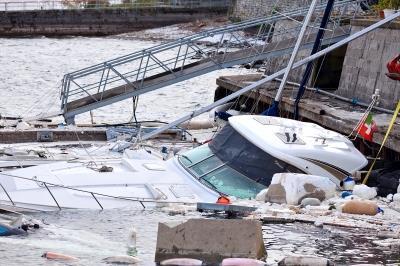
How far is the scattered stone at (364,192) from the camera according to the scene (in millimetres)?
20500

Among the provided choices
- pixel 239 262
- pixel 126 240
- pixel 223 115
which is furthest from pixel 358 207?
pixel 223 115

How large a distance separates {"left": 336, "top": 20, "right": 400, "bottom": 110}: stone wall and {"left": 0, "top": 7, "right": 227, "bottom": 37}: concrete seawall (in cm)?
6474

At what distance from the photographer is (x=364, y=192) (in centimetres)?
2062

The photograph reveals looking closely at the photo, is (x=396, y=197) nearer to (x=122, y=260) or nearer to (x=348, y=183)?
(x=348, y=183)

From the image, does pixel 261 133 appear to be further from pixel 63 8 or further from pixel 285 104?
pixel 63 8

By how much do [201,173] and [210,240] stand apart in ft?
15.0

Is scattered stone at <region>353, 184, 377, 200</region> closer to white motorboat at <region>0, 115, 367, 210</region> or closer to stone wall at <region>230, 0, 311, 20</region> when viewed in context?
white motorboat at <region>0, 115, 367, 210</region>

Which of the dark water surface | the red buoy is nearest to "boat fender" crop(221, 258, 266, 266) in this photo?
the dark water surface

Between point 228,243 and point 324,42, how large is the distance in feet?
60.3

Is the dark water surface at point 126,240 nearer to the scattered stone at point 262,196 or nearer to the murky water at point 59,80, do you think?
the scattered stone at point 262,196

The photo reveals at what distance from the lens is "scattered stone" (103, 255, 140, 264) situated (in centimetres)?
1644

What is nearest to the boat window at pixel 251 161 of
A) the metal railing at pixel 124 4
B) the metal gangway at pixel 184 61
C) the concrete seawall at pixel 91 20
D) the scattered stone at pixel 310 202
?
the scattered stone at pixel 310 202

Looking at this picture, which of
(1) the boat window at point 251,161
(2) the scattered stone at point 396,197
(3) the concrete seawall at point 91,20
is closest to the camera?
(2) the scattered stone at point 396,197

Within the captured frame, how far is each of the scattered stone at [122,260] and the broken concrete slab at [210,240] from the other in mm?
303
